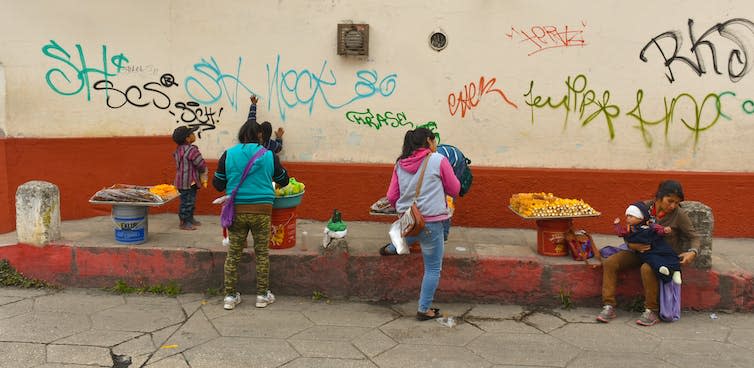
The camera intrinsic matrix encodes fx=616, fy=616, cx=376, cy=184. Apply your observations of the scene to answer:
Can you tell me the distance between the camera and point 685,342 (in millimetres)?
5133

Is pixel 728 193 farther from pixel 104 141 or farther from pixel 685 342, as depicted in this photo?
pixel 104 141

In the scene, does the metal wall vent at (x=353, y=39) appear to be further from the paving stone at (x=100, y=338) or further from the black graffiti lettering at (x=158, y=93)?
the paving stone at (x=100, y=338)

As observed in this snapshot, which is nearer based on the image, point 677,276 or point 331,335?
point 331,335

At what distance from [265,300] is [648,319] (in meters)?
3.51

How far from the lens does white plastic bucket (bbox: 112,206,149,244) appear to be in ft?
20.9

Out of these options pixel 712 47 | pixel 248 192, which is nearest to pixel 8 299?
pixel 248 192

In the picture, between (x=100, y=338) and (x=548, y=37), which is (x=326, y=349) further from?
(x=548, y=37)

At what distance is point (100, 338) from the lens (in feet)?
16.6

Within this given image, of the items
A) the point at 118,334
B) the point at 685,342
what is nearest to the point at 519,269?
the point at 685,342

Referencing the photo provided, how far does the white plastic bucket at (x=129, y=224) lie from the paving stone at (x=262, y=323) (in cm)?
154

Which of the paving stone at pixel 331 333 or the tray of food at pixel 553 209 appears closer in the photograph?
the paving stone at pixel 331 333

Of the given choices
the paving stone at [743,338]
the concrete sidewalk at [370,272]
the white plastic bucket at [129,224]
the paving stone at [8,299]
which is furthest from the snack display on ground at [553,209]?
the paving stone at [8,299]

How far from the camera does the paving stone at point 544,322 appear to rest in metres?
5.49

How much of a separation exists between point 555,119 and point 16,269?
620cm
